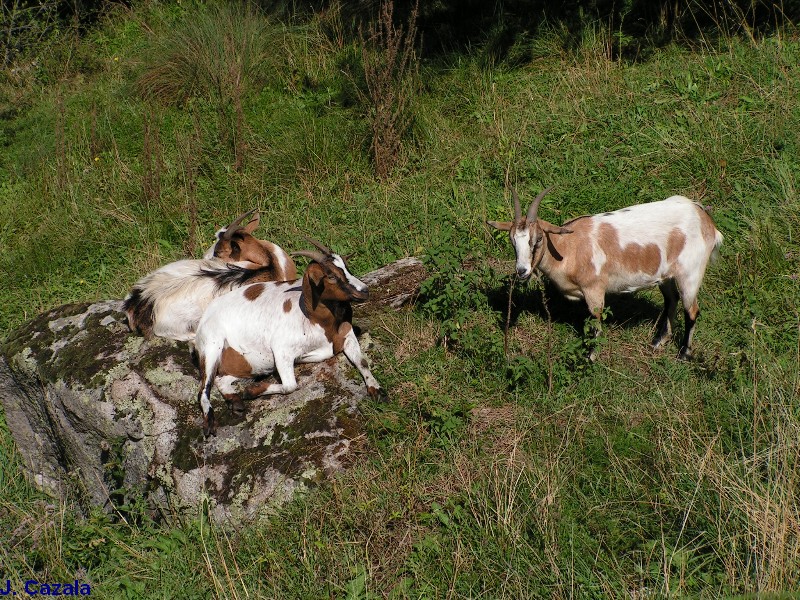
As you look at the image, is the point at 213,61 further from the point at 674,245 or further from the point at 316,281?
the point at 674,245

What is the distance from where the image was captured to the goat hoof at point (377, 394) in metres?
4.87

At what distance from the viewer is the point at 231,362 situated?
5.15 m

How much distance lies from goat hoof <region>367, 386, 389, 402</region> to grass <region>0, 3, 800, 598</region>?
9 centimetres

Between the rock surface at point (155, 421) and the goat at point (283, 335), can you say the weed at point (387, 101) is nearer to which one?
the rock surface at point (155, 421)

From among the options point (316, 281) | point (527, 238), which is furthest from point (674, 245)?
point (316, 281)

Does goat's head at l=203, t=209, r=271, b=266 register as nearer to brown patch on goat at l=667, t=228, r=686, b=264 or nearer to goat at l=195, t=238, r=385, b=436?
goat at l=195, t=238, r=385, b=436

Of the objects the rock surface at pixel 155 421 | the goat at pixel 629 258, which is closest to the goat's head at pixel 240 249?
the rock surface at pixel 155 421

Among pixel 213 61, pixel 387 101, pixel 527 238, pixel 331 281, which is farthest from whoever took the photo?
pixel 213 61

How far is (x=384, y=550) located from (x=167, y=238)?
5.09 metres

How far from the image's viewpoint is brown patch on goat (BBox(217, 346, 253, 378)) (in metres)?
5.15

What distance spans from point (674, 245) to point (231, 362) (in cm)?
320

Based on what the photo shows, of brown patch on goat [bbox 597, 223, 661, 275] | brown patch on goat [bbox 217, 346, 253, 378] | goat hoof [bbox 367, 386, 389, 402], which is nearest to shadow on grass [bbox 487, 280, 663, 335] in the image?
brown patch on goat [bbox 597, 223, 661, 275]

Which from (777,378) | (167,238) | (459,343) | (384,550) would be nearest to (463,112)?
(167,238)

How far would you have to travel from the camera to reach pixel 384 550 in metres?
4.12
